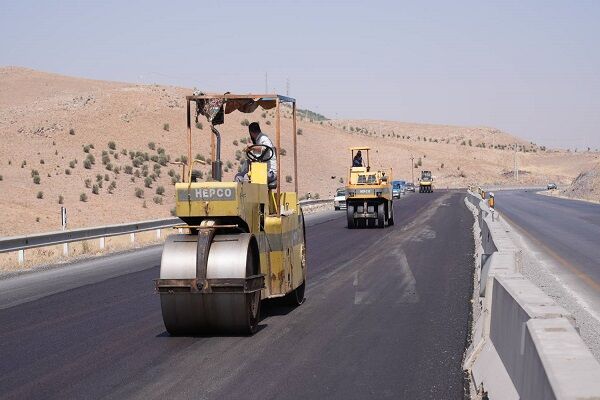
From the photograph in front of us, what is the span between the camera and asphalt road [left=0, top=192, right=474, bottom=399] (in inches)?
332

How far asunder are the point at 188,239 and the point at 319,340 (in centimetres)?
211

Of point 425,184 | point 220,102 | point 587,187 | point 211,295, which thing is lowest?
point 425,184

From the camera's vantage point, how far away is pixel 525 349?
5.93 m

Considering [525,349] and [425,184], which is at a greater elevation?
[525,349]

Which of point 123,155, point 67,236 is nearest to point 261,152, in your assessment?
point 67,236

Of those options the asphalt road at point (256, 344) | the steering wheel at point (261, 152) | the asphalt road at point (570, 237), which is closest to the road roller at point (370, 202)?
the asphalt road at point (570, 237)

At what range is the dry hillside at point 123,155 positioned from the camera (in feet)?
169

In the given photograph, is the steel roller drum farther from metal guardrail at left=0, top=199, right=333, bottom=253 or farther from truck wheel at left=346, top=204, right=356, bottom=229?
truck wheel at left=346, top=204, right=356, bottom=229

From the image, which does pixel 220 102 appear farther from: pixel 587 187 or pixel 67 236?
pixel 587 187

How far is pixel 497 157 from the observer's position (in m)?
182

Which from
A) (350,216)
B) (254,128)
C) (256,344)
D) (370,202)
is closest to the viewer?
(256,344)

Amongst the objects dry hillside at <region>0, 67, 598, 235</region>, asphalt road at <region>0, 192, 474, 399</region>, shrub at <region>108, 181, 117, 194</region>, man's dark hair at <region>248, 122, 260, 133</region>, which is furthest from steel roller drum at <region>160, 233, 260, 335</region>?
shrub at <region>108, 181, 117, 194</region>

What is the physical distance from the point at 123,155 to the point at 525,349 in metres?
73.5

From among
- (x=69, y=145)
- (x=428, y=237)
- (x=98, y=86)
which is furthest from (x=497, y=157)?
(x=428, y=237)
